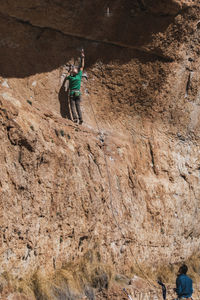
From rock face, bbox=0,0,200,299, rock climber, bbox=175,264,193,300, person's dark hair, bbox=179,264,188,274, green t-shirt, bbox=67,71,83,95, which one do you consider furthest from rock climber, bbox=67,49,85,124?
rock climber, bbox=175,264,193,300

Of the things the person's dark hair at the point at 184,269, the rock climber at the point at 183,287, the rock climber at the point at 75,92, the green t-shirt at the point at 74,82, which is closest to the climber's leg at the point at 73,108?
the rock climber at the point at 75,92

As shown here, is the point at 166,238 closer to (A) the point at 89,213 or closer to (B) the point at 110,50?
(A) the point at 89,213

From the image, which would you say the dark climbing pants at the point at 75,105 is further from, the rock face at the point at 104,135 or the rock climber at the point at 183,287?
the rock climber at the point at 183,287

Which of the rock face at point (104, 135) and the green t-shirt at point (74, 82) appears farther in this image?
the green t-shirt at point (74, 82)

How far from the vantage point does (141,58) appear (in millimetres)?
11188

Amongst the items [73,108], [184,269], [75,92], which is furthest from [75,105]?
[184,269]

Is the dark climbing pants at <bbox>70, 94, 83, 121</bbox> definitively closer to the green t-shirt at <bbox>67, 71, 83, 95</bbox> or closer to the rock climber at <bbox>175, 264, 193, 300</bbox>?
the green t-shirt at <bbox>67, 71, 83, 95</bbox>

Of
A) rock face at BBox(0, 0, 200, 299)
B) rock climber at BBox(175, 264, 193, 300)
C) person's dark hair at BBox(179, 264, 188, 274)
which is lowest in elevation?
rock climber at BBox(175, 264, 193, 300)

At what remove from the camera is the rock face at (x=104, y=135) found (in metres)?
7.86

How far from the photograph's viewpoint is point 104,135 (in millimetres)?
10789

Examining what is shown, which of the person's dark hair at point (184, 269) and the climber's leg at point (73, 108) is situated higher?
the climber's leg at point (73, 108)

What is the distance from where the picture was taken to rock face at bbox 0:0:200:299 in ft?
25.8

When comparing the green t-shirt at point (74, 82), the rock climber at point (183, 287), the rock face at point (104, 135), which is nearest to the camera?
the rock climber at point (183, 287)

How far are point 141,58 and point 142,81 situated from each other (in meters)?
0.60
